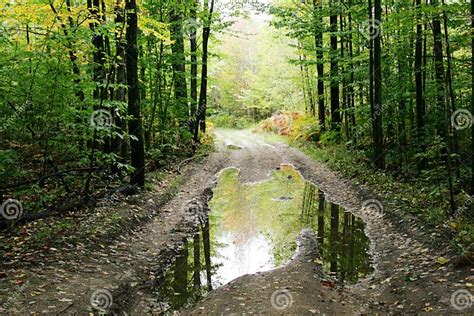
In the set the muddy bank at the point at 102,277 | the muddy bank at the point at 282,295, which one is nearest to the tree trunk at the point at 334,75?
the muddy bank at the point at 102,277

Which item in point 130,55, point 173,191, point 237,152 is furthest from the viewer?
point 237,152

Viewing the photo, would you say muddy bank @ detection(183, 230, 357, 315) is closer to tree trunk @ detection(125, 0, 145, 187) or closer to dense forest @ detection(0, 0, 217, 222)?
dense forest @ detection(0, 0, 217, 222)

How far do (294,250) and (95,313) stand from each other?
4.46m

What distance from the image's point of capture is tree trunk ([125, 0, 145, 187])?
1215 centimetres

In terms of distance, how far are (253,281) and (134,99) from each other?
769 cm

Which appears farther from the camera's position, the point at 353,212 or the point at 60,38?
the point at 353,212

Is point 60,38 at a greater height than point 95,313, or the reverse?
point 60,38

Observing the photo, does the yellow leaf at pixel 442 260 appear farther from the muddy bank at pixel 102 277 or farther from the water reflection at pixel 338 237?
the muddy bank at pixel 102 277

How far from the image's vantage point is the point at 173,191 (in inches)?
533

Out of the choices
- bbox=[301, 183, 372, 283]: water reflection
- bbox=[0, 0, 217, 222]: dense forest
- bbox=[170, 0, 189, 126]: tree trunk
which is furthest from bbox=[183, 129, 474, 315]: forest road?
bbox=[170, 0, 189, 126]: tree trunk

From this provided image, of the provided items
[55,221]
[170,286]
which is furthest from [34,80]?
[170,286]

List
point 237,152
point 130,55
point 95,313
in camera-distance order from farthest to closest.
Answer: point 237,152 < point 130,55 < point 95,313

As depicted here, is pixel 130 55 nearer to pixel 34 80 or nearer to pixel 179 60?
pixel 34 80

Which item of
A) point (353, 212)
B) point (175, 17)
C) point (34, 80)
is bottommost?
point (353, 212)
